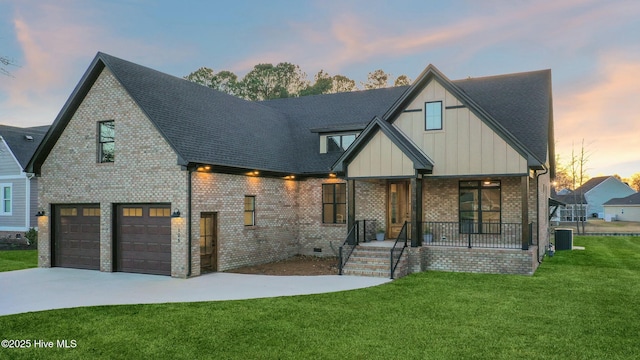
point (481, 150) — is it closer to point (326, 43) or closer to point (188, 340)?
point (188, 340)

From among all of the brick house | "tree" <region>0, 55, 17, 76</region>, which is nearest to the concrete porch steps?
the brick house

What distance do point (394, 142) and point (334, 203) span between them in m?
5.42

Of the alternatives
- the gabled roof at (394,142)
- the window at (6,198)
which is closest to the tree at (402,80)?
the gabled roof at (394,142)

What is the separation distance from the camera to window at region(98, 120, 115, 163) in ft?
53.5

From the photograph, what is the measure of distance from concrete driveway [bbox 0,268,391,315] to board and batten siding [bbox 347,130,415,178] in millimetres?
3887

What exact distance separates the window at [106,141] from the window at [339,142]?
918 centimetres

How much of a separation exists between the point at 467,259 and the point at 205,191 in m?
9.33

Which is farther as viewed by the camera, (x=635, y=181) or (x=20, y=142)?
(x=635, y=181)

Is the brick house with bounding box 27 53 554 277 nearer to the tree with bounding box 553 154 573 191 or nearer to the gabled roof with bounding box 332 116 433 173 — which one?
the gabled roof with bounding box 332 116 433 173

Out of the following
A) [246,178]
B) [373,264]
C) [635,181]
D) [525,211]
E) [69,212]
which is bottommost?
[373,264]

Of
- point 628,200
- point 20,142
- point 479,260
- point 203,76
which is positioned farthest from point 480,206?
point 628,200

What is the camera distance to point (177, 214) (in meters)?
14.4

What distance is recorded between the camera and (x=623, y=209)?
193ft

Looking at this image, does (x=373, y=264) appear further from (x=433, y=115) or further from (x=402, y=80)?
(x=402, y=80)
